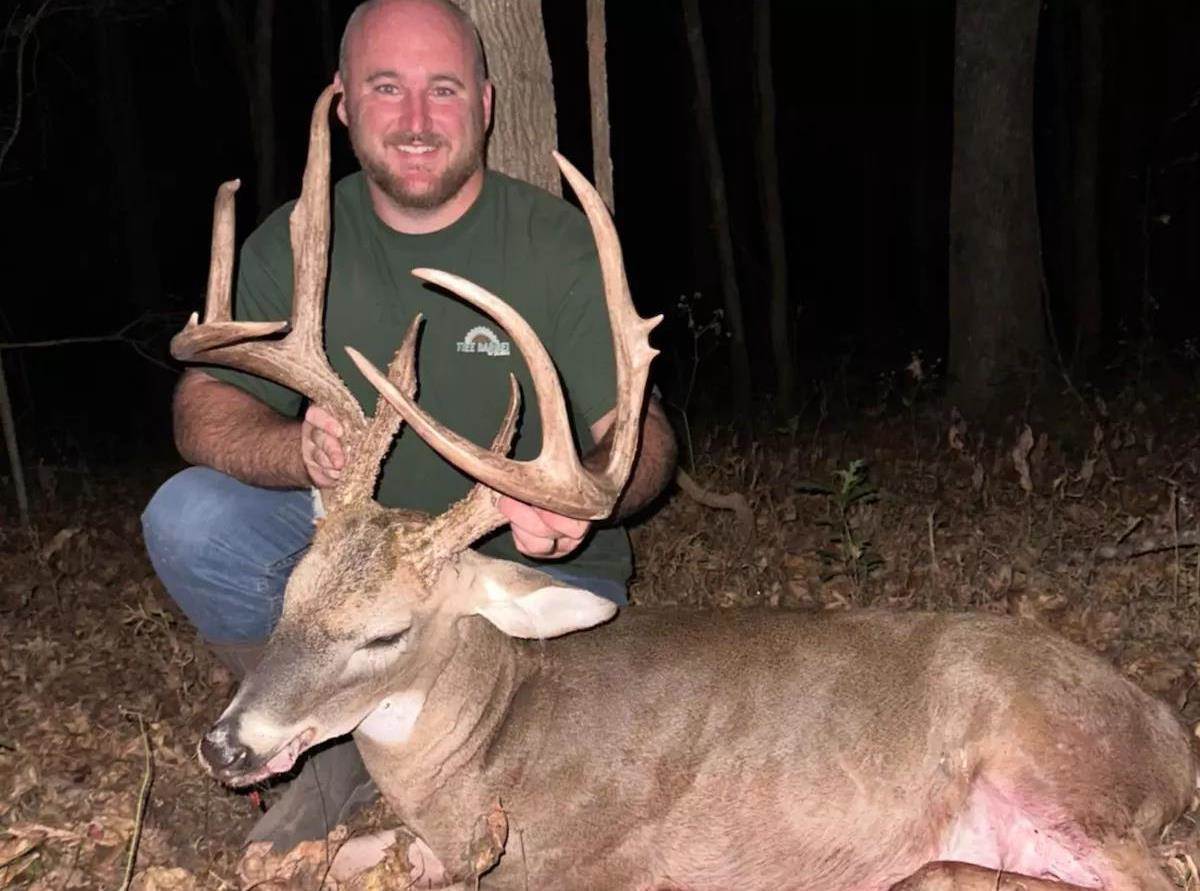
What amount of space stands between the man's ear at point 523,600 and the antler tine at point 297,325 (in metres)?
0.52

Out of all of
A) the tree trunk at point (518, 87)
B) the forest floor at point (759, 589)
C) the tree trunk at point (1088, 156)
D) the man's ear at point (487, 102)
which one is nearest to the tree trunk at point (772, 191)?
the forest floor at point (759, 589)

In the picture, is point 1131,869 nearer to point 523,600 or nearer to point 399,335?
point 523,600

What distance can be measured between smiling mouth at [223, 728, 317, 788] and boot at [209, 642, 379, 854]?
0.61 metres

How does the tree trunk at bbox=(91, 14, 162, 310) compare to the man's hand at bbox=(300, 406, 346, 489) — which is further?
the tree trunk at bbox=(91, 14, 162, 310)

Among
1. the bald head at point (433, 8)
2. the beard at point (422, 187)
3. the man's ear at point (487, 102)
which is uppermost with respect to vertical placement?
the bald head at point (433, 8)

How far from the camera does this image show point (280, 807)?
381 centimetres

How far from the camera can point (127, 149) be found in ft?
52.4

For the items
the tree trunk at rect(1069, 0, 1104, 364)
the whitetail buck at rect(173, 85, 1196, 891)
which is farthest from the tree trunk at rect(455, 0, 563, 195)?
the tree trunk at rect(1069, 0, 1104, 364)

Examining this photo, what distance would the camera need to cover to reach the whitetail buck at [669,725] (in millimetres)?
3246

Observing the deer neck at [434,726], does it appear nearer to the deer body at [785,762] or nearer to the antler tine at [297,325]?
the deer body at [785,762]

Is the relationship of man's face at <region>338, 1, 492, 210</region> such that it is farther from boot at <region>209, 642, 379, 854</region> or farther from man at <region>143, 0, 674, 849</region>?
boot at <region>209, 642, 379, 854</region>

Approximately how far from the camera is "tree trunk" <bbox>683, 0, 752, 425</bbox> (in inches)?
444

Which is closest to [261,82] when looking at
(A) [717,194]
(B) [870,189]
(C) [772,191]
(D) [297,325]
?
(A) [717,194]

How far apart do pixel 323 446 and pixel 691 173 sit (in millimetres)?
18836
